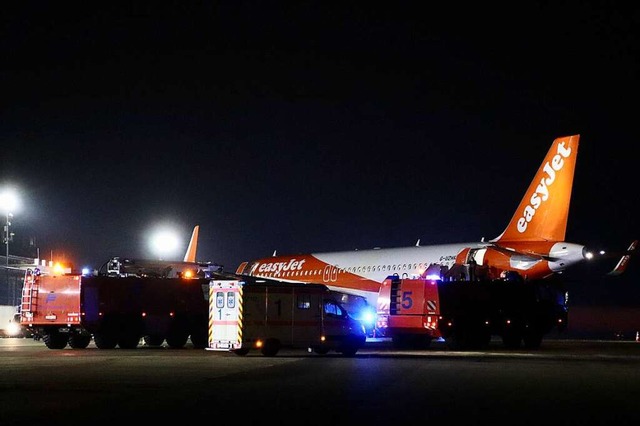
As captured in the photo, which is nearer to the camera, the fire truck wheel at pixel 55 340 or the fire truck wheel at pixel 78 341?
the fire truck wheel at pixel 55 340

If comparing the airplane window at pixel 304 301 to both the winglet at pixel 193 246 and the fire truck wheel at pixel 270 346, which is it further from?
the winglet at pixel 193 246

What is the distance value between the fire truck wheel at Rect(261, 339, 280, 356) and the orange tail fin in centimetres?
1837

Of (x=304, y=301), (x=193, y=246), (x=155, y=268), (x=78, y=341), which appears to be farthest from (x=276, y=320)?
(x=193, y=246)

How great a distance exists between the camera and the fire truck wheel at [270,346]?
35250 millimetres

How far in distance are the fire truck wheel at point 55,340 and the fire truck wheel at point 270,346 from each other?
11862mm

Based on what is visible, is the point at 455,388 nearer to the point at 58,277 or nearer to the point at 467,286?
the point at 467,286

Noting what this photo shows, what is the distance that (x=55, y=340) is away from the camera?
43.1 meters

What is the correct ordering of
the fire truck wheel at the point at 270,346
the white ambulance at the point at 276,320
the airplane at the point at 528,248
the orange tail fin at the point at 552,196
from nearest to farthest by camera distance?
the white ambulance at the point at 276,320
the fire truck wheel at the point at 270,346
the airplane at the point at 528,248
the orange tail fin at the point at 552,196

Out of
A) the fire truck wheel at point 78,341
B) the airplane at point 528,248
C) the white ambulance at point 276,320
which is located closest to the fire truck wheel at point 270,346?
the white ambulance at point 276,320

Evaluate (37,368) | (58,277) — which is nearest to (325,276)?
(58,277)

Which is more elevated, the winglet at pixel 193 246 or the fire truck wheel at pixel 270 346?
the winglet at pixel 193 246

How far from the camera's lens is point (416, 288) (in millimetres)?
41531

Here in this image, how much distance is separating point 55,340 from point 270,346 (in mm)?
12281

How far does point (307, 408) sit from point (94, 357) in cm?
1768
